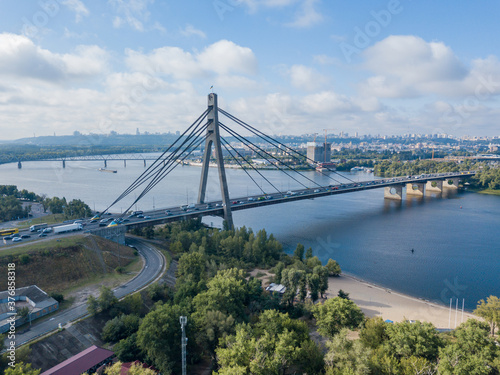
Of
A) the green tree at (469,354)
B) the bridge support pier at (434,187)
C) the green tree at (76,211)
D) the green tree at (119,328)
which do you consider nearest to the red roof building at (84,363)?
the green tree at (119,328)

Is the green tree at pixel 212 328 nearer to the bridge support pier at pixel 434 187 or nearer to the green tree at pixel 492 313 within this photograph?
the green tree at pixel 492 313

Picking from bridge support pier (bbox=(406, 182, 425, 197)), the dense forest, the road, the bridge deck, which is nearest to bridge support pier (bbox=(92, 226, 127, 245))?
the road

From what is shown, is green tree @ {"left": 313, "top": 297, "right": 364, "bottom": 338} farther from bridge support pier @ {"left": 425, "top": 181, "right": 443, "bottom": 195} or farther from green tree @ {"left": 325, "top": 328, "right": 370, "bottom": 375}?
bridge support pier @ {"left": 425, "top": 181, "right": 443, "bottom": 195}

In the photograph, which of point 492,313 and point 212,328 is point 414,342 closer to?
point 492,313

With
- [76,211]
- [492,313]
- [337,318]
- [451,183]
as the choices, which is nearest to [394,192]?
[451,183]

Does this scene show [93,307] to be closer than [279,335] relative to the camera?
No
